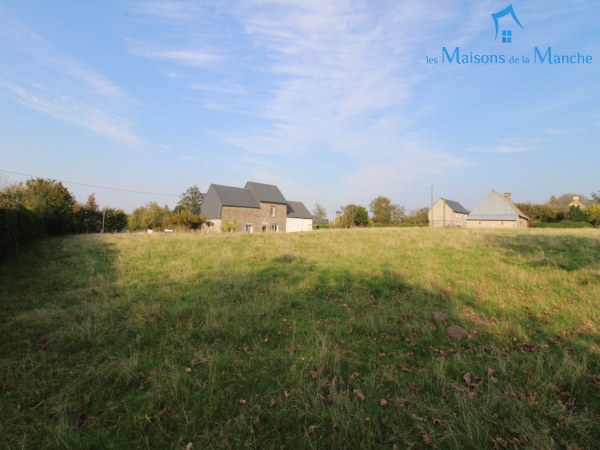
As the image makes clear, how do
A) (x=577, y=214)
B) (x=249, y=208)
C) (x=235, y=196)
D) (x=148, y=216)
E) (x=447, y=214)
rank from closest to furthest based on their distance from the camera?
(x=235, y=196) → (x=249, y=208) → (x=577, y=214) → (x=148, y=216) → (x=447, y=214)

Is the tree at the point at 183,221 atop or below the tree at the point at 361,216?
below

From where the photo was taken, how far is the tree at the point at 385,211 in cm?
6106

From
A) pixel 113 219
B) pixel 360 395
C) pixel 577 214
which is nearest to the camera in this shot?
pixel 360 395

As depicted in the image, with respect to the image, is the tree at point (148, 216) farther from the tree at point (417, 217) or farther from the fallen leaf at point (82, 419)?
the tree at point (417, 217)

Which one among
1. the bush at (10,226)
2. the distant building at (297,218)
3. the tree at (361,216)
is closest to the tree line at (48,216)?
the bush at (10,226)

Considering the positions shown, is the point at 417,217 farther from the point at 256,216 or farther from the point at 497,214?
the point at 256,216

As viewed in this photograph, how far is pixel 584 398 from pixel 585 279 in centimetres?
572

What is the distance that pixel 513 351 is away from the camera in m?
4.10

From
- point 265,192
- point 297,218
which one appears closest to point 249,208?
point 265,192

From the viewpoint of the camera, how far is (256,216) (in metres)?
39.8

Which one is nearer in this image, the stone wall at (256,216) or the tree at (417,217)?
the stone wall at (256,216)

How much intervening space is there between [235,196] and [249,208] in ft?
8.17

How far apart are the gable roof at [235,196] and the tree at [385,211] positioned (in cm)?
3167

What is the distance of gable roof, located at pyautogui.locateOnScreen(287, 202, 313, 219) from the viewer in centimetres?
4661
